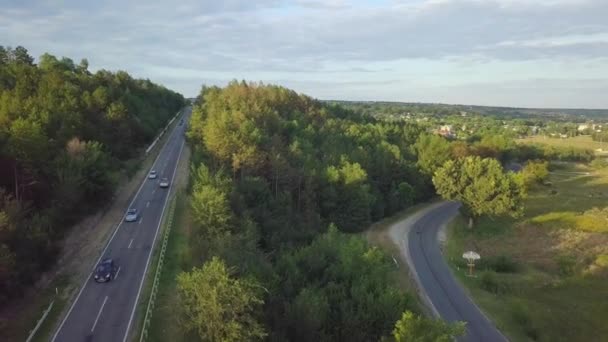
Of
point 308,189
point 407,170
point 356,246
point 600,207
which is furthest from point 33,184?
point 600,207

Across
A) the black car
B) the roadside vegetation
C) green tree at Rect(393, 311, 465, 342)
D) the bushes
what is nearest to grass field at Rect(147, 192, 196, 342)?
the roadside vegetation

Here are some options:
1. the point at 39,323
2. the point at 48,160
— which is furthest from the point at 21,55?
the point at 39,323

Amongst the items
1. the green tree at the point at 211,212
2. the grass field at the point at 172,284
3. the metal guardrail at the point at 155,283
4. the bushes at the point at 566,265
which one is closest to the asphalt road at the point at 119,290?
the metal guardrail at the point at 155,283

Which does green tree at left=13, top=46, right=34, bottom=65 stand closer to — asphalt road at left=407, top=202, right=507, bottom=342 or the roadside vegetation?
the roadside vegetation

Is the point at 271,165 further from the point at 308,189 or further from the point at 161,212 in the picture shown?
the point at 161,212

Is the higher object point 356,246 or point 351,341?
point 356,246

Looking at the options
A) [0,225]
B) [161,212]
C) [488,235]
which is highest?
[0,225]

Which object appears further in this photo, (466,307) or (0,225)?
(466,307)
